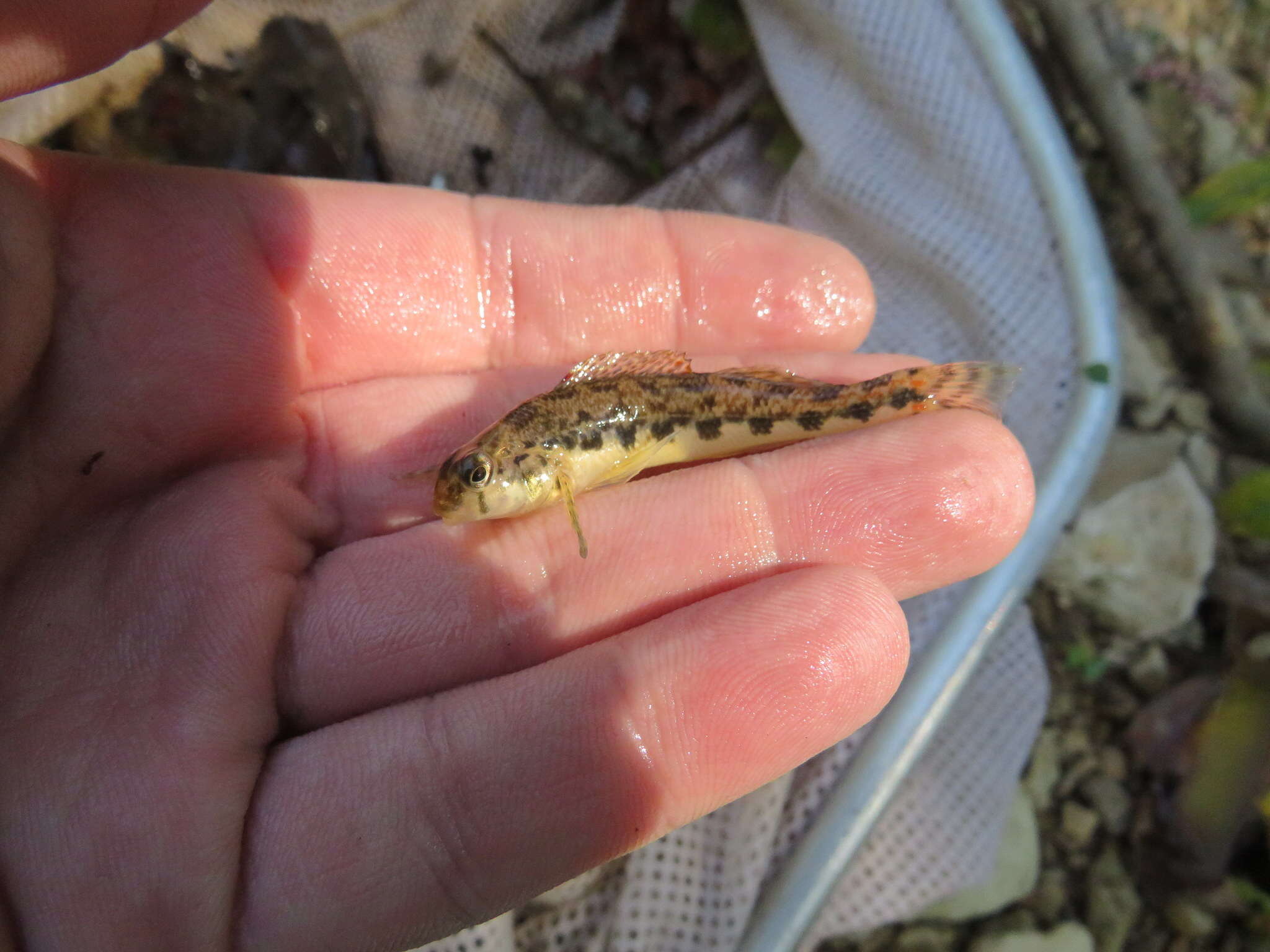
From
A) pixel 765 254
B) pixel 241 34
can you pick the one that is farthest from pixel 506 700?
pixel 241 34

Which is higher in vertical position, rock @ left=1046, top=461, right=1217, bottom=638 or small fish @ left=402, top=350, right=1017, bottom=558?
small fish @ left=402, top=350, right=1017, bottom=558

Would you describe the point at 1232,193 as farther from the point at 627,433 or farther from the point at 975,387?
the point at 627,433

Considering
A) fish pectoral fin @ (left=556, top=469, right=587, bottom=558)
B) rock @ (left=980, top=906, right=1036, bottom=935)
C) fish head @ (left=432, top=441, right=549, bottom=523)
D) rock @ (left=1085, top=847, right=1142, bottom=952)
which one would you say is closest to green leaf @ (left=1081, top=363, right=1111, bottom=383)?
rock @ (left=1085, top=847, right=1142, bottom=952)

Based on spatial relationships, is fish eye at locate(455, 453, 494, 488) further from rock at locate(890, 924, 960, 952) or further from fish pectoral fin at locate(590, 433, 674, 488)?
rock at locate(890, 924, 960, 952)

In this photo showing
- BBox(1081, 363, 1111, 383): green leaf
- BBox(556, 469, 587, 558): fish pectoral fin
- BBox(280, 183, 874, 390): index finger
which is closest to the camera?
BBox(556, 469, 587, 558): fish pectoral fin

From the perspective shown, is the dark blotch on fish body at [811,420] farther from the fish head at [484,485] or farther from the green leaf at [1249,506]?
the green leaf at [1249,506]

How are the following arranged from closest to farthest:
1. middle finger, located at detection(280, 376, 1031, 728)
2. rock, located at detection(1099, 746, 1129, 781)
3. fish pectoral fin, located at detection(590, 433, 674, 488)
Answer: middle finger, located at detection(280, 376, 1031, 728), fish pectoral fin, located at detection(590, 433, 674, 488), rock, located at detection(1099, 746, 1129, 781)
